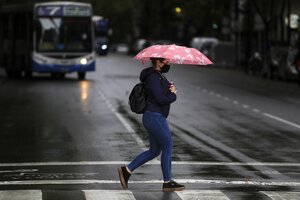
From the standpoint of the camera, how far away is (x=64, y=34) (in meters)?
41.6

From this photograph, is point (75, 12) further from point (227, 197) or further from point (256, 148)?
point (227, 197)

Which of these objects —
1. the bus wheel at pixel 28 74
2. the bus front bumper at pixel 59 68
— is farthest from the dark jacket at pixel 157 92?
the bus wheel at pixel 28 74

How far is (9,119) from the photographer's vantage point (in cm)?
2172

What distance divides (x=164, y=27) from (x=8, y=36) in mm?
65255

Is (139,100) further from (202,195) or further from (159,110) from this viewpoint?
(202,195)

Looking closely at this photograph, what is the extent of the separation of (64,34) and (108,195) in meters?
31.6

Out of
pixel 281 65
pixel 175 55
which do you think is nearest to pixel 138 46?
pixel 281 65

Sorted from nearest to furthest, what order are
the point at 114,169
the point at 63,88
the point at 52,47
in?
the point at 114,169
the point at 63,88
the point at 52,47

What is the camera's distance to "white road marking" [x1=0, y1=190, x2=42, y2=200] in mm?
10242

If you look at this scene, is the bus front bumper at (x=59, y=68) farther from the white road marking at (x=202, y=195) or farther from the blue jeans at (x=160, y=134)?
the white road marking at (x=202, y=195)

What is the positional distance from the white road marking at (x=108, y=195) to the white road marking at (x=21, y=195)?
543mm

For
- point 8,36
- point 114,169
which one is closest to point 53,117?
point 114,169

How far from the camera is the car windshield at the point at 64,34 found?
136ft

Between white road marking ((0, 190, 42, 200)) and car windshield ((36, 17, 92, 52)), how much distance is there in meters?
30.9
